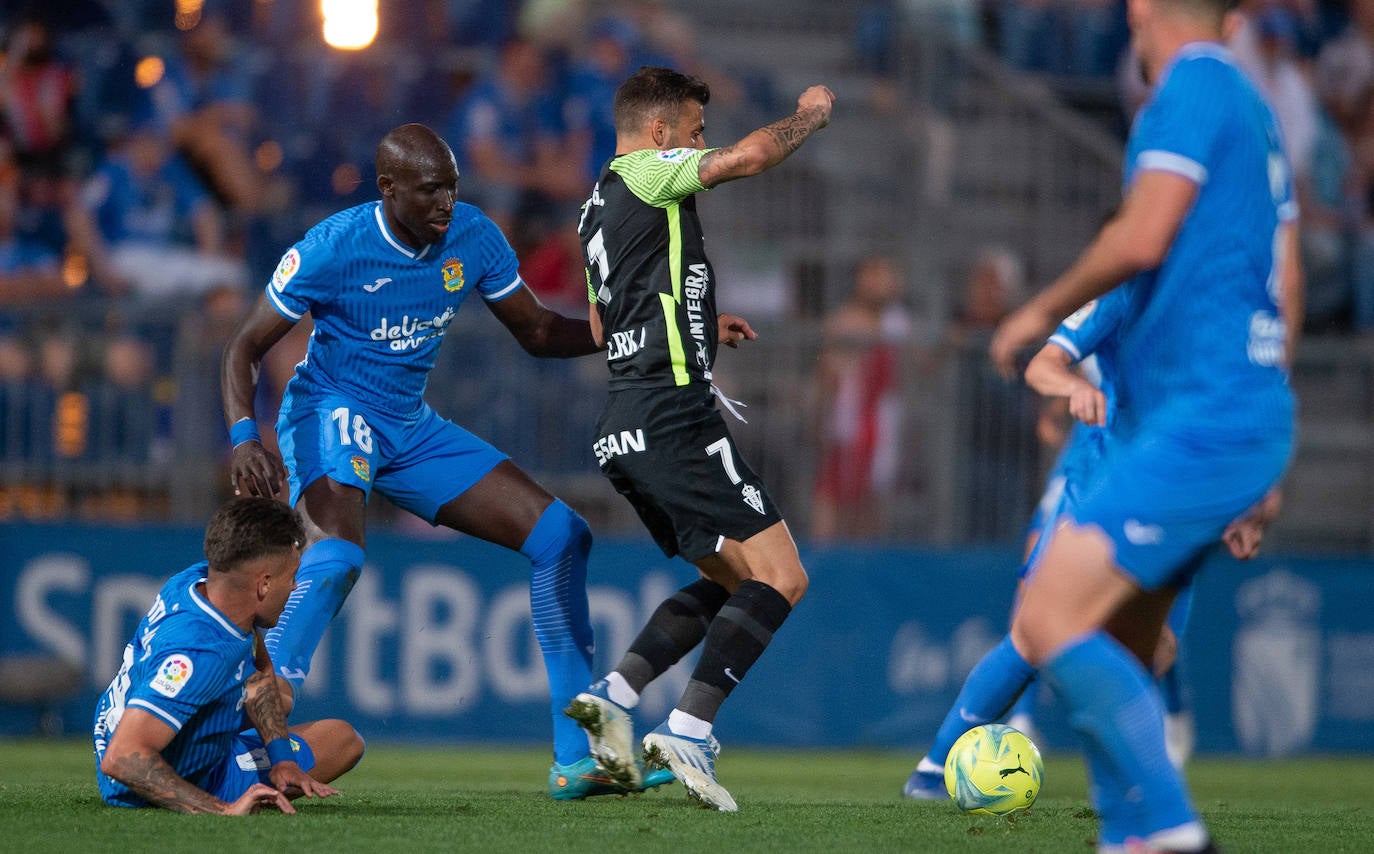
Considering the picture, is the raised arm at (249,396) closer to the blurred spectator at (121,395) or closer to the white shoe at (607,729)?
the white shoe at (607,729)

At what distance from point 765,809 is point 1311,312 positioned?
9125 millimetres

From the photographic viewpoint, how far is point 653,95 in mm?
5863

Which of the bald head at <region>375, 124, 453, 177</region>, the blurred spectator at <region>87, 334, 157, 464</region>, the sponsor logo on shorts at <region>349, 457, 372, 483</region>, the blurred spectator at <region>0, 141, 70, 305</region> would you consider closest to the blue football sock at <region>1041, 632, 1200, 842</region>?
the sponsor logo on shorts at <region>349, 457, 372, 483</region>

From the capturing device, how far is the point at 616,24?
13867 millimetres

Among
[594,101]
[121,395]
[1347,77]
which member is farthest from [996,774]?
[1347,77]

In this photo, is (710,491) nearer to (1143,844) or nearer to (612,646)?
(1143,844)

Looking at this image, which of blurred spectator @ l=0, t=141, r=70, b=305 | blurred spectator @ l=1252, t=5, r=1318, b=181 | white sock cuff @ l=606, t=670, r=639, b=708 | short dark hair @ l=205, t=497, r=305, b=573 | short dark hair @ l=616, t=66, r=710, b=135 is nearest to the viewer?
short dark hair @ l=205, t=497, r=305, b=573

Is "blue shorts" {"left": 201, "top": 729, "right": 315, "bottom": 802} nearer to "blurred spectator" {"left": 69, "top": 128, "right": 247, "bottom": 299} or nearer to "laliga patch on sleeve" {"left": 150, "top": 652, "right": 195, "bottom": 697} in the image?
"laliga patch on sleeve" {"left": 150, "top": 652, "right": 195, "bottom": 697}

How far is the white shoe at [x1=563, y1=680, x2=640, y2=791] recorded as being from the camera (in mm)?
5383

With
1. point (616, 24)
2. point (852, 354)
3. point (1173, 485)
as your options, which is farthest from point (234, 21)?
point (1173, 485)

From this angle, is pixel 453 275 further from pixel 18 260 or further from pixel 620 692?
pixel 18 260

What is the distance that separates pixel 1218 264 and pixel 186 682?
3.01 metres

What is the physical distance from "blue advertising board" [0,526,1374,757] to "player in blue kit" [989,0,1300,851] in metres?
Answer: 6.81

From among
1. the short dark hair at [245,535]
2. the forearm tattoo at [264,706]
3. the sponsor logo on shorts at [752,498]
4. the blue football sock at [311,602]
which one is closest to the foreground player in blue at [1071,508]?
the sponsor logo on shorts at [752,498]
